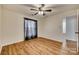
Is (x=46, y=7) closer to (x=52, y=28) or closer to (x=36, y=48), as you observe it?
(x=52, y=28)

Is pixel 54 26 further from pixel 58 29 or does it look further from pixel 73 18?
pixel 73 18

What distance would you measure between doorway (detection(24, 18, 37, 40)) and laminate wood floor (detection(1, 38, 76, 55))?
0.33 ft

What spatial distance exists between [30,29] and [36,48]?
0.41m

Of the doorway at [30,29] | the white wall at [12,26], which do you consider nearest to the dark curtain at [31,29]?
the doorway at [30,29]

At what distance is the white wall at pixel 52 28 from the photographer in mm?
1998

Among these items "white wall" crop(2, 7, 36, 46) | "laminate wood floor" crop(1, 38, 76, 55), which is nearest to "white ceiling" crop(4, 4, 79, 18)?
"white wall" crop(2, 7, 36, 46)

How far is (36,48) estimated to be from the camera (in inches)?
74.7

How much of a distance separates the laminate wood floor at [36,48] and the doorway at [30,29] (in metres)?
0.10

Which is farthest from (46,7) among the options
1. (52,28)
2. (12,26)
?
(12,26)

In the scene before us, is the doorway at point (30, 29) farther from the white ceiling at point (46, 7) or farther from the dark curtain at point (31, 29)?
the white ceiling at point (46, 7)

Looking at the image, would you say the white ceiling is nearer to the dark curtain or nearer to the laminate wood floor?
the dark curtain

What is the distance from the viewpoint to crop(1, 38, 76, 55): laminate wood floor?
1754mm
